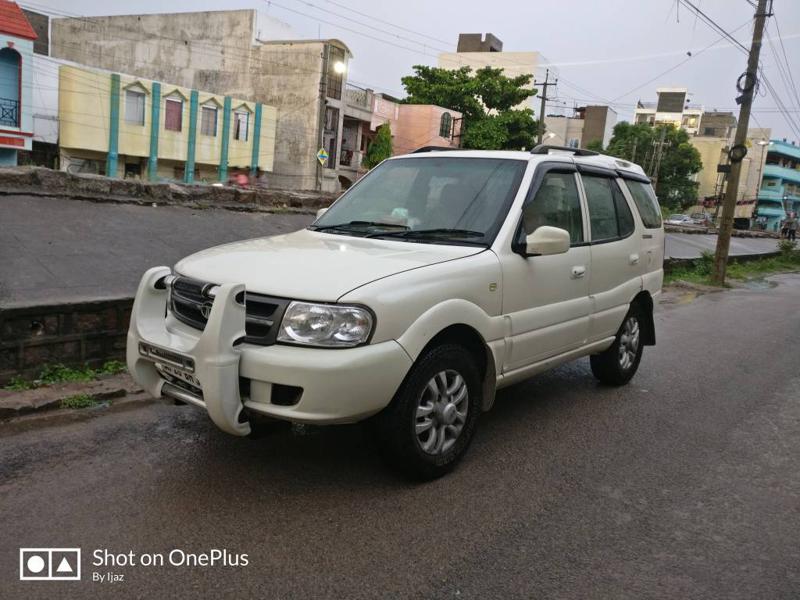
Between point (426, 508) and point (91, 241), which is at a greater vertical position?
point (91, 241)

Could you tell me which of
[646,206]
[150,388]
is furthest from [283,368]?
[646,206]

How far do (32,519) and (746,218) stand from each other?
7781 cm

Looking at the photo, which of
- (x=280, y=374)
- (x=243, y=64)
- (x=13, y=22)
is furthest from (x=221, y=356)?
(x=243, y=64)

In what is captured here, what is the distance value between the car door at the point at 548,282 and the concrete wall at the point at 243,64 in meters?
33.7

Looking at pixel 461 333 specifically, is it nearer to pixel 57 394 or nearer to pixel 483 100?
pixel 57 394

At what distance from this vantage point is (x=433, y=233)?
4125 millimetres

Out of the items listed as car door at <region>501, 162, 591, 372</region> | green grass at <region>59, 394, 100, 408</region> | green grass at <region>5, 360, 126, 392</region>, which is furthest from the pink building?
green grass at <region>59, 394, 100, 408</region>

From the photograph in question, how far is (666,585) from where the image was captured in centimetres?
287

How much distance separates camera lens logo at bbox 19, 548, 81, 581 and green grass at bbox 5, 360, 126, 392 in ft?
6.85

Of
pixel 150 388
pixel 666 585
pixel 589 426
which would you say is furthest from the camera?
pixel 589 426

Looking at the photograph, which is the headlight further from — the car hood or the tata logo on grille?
the tata logo on grille

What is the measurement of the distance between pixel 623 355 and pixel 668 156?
57.6m

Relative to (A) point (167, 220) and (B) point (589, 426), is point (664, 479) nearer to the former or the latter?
(B) point (589, 426)

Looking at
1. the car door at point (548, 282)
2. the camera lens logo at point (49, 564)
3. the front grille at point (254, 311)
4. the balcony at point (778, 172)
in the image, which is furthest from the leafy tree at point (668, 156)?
the camera lens logo at point (49, 564)
